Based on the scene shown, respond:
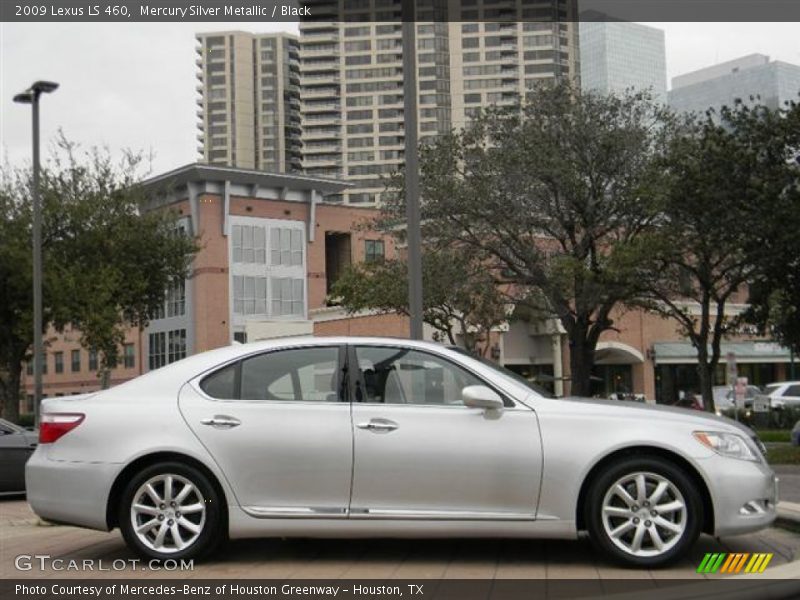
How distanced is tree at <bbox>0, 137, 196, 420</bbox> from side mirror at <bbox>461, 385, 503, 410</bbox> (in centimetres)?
2272

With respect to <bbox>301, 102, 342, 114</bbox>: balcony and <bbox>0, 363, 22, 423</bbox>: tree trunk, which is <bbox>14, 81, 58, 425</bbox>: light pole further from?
<bbox>301, 102, 342, 114</bbox>: balcony

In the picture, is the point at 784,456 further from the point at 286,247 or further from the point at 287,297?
the point at 286,247

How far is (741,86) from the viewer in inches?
1531

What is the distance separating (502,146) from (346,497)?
75.3 ft

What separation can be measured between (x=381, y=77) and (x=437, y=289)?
4264 inches

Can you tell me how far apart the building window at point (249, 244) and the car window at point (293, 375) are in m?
60.3

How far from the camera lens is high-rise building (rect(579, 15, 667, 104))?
53.6m

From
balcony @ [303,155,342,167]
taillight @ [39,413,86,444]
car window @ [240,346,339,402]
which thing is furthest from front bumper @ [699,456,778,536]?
balcony @ [303,155,342,167]

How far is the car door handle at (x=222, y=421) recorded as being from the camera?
6.17 m

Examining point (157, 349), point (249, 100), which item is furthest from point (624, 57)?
point (249, 100)

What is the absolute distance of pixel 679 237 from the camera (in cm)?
2462

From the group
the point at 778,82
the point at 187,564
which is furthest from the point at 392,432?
the point at 778,82

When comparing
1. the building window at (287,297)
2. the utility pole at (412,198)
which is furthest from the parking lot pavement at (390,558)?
the building window at (287,297)

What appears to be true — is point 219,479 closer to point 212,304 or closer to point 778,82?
point 778,82
